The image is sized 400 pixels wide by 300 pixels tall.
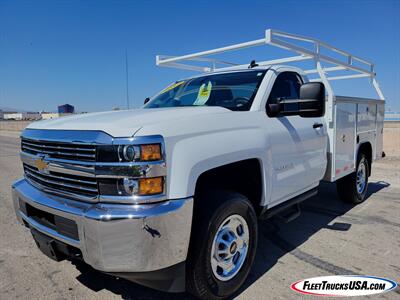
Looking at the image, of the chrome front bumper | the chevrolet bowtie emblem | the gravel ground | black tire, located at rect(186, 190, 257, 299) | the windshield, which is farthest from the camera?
the windshield

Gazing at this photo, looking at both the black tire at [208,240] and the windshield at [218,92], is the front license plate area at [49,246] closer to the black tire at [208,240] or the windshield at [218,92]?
the black tire at [208,240]

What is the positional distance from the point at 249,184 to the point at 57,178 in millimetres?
1687

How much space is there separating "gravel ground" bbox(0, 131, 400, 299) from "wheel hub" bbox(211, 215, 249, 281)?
0.28 m

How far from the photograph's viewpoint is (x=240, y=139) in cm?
273

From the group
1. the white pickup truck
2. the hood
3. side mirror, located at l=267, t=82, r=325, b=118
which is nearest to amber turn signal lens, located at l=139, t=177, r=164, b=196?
the white pickup truck

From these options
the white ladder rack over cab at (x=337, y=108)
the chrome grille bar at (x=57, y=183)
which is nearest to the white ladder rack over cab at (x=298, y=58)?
the white ladder rack over cab at (x=337, y=108)

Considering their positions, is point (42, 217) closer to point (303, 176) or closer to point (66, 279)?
point (66, 279)

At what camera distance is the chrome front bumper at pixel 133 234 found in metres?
2.01

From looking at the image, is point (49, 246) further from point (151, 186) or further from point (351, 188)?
point (351, 188)

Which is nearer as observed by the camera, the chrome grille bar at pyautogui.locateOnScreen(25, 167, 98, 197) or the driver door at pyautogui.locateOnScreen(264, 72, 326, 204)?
the chrome grille bar at pyautogui.locateOnScreen(25, 167, 98, 197)

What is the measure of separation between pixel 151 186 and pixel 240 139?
0.97 meters

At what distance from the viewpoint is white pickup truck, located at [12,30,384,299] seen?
2.07 m

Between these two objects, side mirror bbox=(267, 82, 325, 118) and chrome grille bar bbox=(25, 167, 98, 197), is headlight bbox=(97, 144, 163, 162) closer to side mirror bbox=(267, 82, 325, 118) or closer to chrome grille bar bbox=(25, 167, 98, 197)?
chrome grille bar bbox=(25, 167, 98, 197)

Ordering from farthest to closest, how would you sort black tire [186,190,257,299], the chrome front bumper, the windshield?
the windshield, black tire [186,190,257,299], the chrome front bumper
